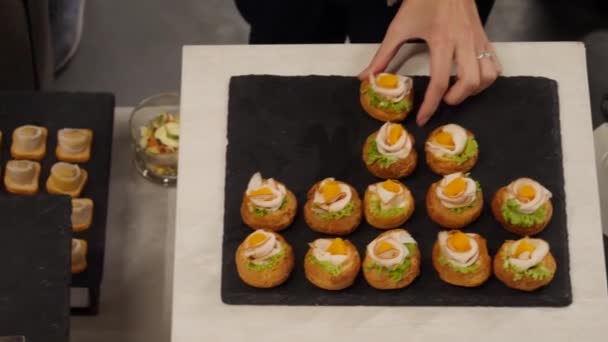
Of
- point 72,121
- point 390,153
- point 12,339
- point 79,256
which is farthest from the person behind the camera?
point 72,121

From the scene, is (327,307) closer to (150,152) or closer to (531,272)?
(531,272)

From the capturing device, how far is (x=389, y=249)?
1.19 m

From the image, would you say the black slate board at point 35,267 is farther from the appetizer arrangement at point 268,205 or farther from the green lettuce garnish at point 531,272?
the green lettuce garnish at point 531,272

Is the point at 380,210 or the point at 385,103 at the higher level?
the point at 385,103

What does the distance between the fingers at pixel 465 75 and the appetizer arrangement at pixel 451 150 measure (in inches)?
1.8

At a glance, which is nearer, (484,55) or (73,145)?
(484,55)

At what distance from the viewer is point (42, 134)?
1.72 meters

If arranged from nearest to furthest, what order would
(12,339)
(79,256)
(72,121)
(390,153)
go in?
1. (12,339)
2. (390,153)
3. (79,256)
4. (72,121)

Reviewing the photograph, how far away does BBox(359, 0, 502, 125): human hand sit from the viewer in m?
1.30

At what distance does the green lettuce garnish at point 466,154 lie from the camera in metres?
1.27

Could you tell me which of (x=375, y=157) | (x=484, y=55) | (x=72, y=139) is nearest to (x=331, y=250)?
(x=375, y=157)

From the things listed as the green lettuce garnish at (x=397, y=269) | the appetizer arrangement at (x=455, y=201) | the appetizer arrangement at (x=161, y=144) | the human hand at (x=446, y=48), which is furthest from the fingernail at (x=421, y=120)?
the appetizer arrangement at (x=161, y=144)

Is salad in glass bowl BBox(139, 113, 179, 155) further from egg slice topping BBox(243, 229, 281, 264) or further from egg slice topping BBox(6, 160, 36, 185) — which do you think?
egg slice topping BBox(243, 229, 281, 264)

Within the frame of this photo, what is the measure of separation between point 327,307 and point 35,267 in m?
0.38
